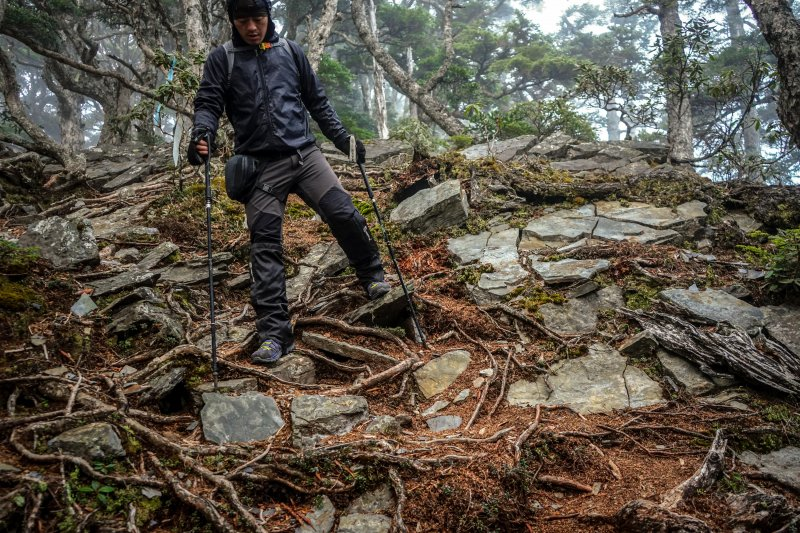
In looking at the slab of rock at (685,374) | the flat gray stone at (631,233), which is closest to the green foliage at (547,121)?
the flat gray stone at (631,233)

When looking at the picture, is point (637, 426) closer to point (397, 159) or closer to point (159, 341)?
point (159, 341)

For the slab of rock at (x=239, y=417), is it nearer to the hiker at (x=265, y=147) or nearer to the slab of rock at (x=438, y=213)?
the hiker at (x=265, y=147)

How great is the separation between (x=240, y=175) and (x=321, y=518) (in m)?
3.18

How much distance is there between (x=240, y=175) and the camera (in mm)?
4457

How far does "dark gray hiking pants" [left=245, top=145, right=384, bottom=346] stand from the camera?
4.39 metres

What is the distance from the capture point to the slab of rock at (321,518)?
2.51 meters

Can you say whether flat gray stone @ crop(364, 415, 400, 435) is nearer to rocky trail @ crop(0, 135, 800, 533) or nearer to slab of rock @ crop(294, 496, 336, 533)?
rocky trail @ crop(0, 135, 800, 533)

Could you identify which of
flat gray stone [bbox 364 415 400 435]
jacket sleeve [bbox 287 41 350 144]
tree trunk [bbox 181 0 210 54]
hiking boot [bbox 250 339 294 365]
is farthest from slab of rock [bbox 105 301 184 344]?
tree trunk [bbox 181 0 210 54]

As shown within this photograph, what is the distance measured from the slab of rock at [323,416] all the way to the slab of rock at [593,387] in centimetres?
142

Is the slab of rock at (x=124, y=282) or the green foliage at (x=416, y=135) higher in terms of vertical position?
the green foliage at (x=416, y=135)

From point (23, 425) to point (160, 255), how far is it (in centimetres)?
388

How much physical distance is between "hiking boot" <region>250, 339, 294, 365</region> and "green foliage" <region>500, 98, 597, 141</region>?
1149cm

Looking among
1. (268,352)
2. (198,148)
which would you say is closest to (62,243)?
(198,148)

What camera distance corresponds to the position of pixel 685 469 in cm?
306
